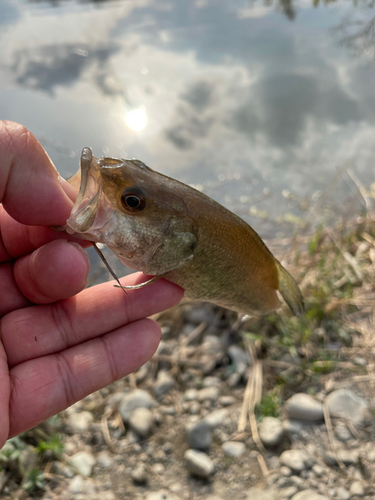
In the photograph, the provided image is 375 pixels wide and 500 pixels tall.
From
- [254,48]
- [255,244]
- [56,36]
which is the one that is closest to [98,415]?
[255,244]

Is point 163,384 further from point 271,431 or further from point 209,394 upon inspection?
point 271,431

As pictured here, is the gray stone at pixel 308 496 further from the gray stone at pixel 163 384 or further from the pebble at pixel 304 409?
the gray stone at pixel 163 384

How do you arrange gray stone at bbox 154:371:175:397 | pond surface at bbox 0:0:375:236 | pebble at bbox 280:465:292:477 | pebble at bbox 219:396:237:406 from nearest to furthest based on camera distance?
pebble at bbox 280:465:292:477 → pebble at bbox 219:396:237:406 → gray stone at bbox 154:371:175:397 → pond surface at bbox 0:0:375:236

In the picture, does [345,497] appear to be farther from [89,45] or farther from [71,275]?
[89,45]

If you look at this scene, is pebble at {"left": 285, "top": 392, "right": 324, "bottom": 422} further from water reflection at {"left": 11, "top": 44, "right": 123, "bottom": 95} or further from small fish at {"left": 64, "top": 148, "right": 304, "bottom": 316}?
water reflection at {"left": 11, "top": 44, "right": 123, "bottom": 95}

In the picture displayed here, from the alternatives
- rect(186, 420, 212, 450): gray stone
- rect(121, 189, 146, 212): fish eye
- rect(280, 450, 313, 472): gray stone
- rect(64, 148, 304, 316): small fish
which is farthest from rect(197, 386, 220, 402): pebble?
rect(121, 189, 146, 212): fish eye

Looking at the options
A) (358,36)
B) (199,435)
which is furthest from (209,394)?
(358,36)
